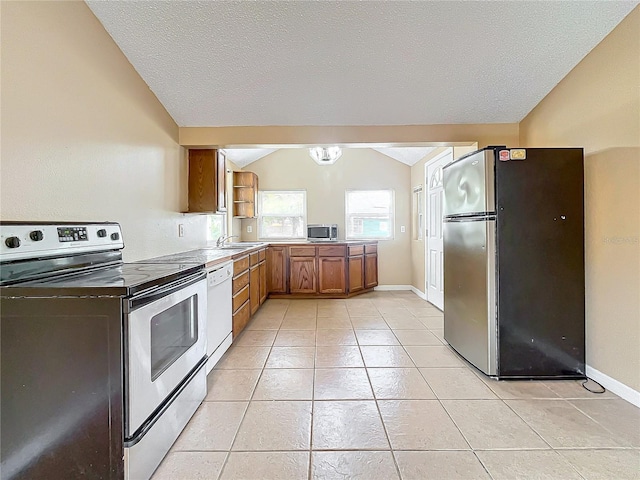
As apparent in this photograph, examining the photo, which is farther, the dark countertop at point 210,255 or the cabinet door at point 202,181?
the cabinet door at point 202,181

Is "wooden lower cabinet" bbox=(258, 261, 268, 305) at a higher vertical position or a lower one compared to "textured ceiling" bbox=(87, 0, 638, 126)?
lower

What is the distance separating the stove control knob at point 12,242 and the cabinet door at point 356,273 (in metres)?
4.22

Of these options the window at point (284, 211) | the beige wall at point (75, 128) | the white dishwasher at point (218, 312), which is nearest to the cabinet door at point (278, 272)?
the window at point (284, 211)

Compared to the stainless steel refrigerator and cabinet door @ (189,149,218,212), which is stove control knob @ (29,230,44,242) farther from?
the stainless steel refrigerator

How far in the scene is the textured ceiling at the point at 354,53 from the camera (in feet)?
6.44

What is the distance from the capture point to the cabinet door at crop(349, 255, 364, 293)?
517 centimetres

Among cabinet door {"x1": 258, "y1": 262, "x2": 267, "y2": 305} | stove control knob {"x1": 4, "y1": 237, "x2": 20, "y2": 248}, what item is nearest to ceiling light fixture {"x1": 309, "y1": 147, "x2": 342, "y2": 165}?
cabinet door {"x1": 258, "y1": 262, "x2": 267, "y2": 305}

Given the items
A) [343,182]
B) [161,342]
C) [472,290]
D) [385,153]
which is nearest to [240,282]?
[161,342]

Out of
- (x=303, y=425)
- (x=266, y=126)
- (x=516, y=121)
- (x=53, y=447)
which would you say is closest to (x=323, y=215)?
(x=266, y=126)

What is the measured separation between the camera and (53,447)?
1.23m

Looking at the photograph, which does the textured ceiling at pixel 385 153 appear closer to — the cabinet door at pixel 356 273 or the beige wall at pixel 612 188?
the cabinet door at pixel 356 273

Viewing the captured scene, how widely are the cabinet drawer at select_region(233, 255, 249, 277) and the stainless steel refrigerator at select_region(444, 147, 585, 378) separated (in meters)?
2.13

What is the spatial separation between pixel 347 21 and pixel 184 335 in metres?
2.14

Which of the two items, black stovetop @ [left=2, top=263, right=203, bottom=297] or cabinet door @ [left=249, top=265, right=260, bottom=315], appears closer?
black stovetop @ [left=2, top=263, right=203, bottom=297]
